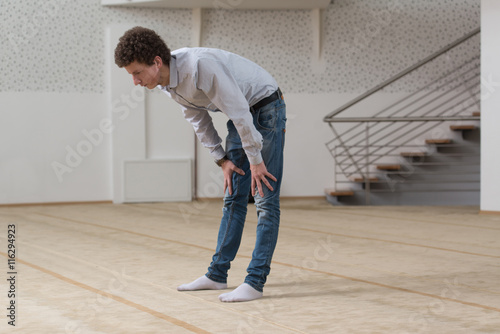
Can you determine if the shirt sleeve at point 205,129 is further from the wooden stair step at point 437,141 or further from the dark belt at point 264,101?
the wooden stair step at point 437,141

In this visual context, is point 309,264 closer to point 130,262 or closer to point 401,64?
point 130,262

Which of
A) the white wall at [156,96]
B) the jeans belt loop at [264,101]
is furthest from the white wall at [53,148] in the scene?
the jeans belt loop at [264,101]

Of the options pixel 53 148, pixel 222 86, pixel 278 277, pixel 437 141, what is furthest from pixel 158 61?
pixel 437 141

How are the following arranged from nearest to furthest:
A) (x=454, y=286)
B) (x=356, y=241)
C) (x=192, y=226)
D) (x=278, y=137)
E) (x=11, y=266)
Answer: (x=278, y=137), (x=454, y=286), (x=11, y=266), (x=356, y=241), (x=192, y=226)

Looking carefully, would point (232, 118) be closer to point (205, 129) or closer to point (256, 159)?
point (256, 159)

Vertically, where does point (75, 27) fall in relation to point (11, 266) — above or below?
above

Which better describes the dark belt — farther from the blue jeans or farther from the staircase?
the staircase

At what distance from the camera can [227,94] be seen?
221 cm

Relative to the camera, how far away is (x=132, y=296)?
251cm

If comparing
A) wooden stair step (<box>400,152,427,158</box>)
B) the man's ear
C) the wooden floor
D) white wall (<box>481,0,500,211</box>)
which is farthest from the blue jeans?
wooden stair step (<box>400,152,427,158</box>)

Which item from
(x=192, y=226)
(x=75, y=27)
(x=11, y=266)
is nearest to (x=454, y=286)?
(x=11, y=266)

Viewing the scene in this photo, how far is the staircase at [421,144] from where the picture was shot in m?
7.19

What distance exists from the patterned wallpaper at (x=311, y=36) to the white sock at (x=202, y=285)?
478 centimetres

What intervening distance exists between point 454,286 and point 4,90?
5.37m
